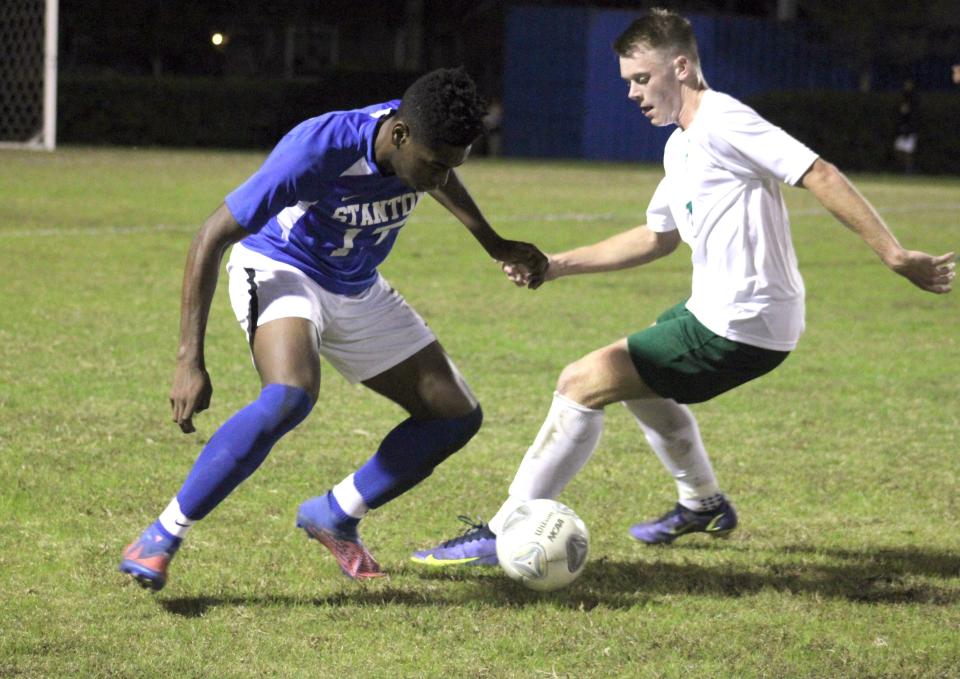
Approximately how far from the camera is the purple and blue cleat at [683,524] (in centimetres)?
519

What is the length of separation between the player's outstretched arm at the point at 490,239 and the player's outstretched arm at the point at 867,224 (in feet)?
3.50

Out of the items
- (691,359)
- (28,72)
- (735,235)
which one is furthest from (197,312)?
(28,72)

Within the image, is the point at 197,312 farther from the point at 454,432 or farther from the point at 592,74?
the point at 592,74

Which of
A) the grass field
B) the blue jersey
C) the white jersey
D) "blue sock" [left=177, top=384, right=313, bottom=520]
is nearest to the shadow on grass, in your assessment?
the grass field

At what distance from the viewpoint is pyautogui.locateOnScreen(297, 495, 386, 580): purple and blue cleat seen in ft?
15.4

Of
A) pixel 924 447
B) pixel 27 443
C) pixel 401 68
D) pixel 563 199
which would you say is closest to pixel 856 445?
pixel 924 447

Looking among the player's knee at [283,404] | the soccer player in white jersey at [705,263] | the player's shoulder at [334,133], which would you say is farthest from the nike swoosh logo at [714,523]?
the player's shoulder at [334,133]

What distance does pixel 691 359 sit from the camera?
15.2 feet

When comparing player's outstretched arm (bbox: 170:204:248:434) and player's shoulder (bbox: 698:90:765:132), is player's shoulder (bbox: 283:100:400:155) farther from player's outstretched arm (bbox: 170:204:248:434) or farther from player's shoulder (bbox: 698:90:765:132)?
player's shoulder (bbox: 698:90:765:132)

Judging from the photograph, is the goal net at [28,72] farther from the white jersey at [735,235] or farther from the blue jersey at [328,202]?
the white jersey at [735,235]

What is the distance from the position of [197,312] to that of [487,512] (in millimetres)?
1806

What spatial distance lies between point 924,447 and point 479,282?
18.9 feet

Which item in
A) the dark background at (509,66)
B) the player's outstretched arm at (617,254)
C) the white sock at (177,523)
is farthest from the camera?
the dark background at (509,66)

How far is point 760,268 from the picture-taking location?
4.53 meters
